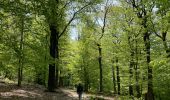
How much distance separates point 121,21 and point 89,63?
63.5 feet

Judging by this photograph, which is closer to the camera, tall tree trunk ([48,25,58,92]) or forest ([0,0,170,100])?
forest ([0,0,170,100])

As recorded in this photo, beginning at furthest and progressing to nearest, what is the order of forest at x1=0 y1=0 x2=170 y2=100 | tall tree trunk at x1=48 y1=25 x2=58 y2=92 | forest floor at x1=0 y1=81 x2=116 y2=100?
1. tall tree trunk at x1=48 y1=25 x2=58 y2=92
2. forest floor at x1=0 y1=81 x2=116 y2=100
3. forest at x1=0 y1=0 x2=170 y2=100

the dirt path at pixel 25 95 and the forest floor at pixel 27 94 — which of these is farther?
the forest floor at pixel 27 94

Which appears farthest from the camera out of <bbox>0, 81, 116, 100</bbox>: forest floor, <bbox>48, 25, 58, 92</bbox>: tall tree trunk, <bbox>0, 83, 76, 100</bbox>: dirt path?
<bbox>48, 25, 58, 92</bbox>: tall tree trunk

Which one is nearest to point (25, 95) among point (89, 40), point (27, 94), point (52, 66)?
point (27, 94)

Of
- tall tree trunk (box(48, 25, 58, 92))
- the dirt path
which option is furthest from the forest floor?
tall tree trunk (box(48, 25, 58, 92))

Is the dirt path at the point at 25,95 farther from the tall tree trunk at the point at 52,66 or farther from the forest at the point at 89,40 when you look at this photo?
the tall tree trunk at the point at 52,66

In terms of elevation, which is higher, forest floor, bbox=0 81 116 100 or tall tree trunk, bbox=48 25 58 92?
tall tree trunk, bbox=48 25 58 92

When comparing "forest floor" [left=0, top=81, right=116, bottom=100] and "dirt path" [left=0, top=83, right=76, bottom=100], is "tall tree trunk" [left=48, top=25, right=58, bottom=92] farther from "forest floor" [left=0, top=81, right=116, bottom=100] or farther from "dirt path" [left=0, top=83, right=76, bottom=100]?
"dirt path" [left=0, top=83, right=76, bottom=100]

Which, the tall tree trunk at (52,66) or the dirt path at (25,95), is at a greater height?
the tall tree trunk at (52,66)

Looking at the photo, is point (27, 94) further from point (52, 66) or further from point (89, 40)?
point (89, 40)

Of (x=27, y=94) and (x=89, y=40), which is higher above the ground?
(x=89, y=40)

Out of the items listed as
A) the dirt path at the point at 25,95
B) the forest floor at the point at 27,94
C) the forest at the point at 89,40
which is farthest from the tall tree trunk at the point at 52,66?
the dirt path at the point at 25,95

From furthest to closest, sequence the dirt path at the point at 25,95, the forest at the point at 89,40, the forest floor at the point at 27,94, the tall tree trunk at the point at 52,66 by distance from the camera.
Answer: the tall tree trunk at the point at 52,66, the forest floor at the point at 27,94, the dirt path at the point at 25,95, the forest at the point at 89,40
